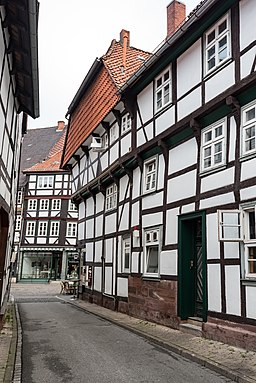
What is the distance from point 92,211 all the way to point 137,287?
7187 mm

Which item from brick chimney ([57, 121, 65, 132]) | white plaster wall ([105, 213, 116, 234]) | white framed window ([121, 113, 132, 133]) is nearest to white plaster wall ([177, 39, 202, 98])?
white framed window ([121, 113, 132, 133])

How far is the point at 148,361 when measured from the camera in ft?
24.5

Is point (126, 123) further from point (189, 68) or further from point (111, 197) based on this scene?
point (189, 68)

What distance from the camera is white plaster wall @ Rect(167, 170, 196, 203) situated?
10.2m

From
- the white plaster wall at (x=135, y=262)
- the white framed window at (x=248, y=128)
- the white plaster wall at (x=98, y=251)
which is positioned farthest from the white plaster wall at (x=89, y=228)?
the white framed window at (x=248, y=128)

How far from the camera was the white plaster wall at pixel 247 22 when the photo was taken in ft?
27.5

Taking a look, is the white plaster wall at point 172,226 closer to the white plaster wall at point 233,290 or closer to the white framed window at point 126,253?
the white plaster wall at point 233,290

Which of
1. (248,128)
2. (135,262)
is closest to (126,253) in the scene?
(135,262)

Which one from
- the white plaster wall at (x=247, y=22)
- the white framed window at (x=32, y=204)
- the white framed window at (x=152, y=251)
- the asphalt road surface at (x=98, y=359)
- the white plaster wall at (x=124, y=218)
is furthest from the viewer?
the white framed window at (x=32, y=204)

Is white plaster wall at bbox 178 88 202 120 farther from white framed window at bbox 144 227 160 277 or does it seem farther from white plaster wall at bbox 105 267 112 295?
white plaster wall at bbox 105 267 112 295

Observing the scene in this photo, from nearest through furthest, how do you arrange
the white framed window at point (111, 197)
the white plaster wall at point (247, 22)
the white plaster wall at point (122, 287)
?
the white plaster wall at point (247, 22) < the white plaster wall at point (122, 287) < the white framed window at point (111, 197)

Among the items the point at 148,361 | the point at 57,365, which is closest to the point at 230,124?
the point at 148,361

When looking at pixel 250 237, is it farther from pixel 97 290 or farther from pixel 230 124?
pixel 97 290

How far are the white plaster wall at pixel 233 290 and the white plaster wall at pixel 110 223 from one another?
763cm
